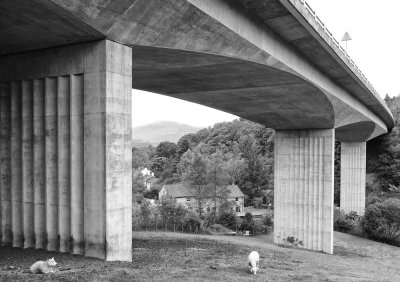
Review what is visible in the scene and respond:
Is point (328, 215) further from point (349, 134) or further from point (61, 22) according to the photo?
point (61, 22)

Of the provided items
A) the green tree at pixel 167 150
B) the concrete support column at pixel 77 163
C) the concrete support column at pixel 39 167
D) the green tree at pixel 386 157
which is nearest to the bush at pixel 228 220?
the green tree at pixel 386 157

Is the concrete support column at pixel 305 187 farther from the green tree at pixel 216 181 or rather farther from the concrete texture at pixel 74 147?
the concrete texture at pixel 74 147

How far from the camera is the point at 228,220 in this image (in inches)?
1524

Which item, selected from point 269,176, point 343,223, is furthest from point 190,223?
point 269,176

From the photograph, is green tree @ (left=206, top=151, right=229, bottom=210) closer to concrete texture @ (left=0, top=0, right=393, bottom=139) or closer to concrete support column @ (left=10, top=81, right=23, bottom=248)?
concrete texture @ (left=0, top=0, right=393, bottom=139)

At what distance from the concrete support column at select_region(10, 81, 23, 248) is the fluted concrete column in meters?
40.4

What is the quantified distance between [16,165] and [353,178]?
40933mm

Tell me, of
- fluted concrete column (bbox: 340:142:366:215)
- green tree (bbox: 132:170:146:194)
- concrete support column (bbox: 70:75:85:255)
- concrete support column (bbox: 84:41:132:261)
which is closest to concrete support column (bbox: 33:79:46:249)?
concrete support column (bbox: 70:75:85:255)

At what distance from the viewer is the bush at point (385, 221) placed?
3188 centimetres

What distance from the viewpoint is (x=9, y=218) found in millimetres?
12344

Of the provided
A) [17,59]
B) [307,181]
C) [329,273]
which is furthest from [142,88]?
[307,181]

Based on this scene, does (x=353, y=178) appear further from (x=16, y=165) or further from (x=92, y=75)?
(x=92, y=75)

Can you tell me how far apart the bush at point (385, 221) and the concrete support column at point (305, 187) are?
23.1 feet

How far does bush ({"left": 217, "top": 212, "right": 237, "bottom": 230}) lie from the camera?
126 feet
